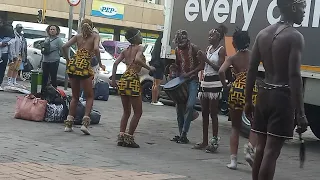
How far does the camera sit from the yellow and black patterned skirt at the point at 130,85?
8812mm

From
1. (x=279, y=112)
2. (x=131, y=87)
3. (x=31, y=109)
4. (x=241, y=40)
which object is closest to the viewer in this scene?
(x=279, y=112)

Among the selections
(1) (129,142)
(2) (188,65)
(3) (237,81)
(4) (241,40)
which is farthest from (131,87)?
(4) (241,40)

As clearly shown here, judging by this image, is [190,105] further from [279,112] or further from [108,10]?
[108,10]

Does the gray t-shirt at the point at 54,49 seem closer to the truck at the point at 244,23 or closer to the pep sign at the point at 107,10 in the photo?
the truck at the point at 244,23

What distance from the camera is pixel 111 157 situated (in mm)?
7910

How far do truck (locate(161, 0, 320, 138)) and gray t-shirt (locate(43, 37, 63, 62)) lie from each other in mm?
2658

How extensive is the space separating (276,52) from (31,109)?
20.1 ft

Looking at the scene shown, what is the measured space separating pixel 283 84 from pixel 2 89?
11426 mm

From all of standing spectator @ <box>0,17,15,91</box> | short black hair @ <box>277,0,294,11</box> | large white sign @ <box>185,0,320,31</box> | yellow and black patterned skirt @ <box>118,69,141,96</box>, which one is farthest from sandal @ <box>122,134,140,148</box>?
standing spectator @ <box>0,17,15,91</box>

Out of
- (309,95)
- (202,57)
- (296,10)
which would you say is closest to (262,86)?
(296,10)

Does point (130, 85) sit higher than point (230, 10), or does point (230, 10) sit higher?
point (230, 10)

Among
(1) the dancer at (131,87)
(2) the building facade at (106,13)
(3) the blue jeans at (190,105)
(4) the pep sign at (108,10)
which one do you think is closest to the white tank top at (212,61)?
(3) the blue jeans at (190,105)

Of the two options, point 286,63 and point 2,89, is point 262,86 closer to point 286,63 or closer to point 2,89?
point 286,63

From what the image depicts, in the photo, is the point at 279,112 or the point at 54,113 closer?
the point at 279,112
